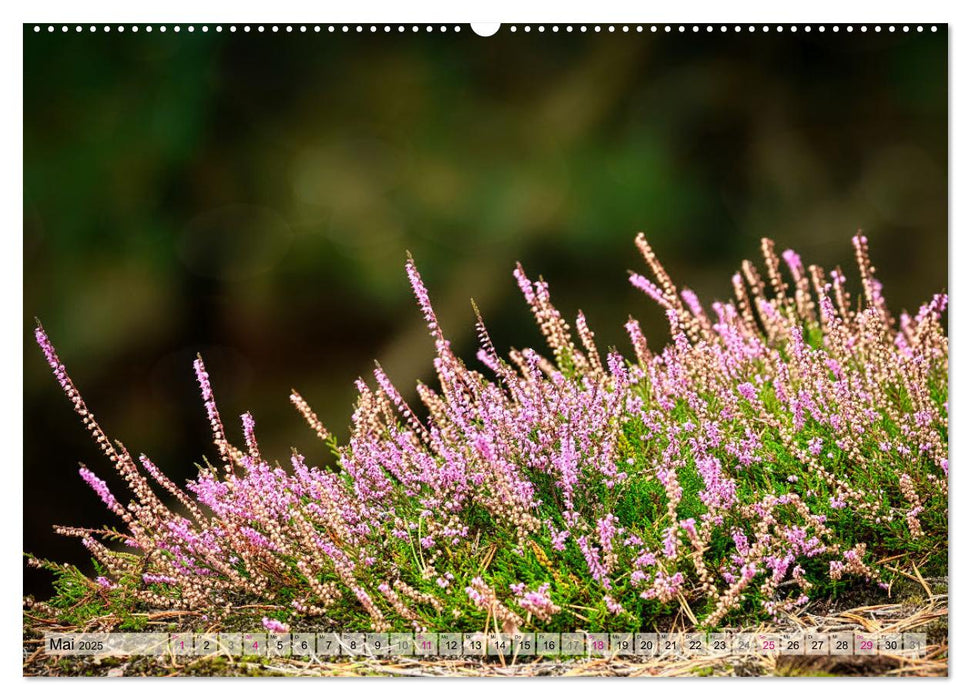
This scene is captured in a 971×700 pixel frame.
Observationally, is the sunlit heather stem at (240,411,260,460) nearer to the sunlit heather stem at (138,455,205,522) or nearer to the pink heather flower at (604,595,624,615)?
the sunlit heather stem at (138,455,205,522)

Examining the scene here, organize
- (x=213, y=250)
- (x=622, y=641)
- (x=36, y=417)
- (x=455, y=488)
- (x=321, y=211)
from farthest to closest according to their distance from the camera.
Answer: (x=321, y=211)
(x=213, y=250)
(x=36, y=417)
(x=455, y=488)
(x=622, y=641)

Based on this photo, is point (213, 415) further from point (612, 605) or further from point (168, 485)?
point (612, 605)

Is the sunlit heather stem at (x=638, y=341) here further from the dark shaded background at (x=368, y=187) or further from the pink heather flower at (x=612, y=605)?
the pink heather flower at (x=612, y=605)

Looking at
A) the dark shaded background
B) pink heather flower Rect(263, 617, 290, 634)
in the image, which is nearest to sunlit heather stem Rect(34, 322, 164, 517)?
the dark shaded background

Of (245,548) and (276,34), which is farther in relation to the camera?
(276,34)

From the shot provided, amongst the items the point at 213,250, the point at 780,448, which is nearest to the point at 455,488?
the point at 780,448
